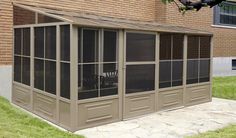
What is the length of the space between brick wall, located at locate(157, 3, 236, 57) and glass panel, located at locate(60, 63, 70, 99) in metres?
7.68

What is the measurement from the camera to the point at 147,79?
30.4 ft

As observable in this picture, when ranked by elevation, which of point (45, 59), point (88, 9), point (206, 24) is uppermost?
point (88, 9)

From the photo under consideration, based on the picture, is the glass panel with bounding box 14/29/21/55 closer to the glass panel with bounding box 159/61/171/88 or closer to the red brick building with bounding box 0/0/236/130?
the red brick building with bounding box 0/0/236/130

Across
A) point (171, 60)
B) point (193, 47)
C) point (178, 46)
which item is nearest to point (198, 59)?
point (193, 47)

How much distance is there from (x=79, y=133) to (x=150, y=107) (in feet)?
9.14

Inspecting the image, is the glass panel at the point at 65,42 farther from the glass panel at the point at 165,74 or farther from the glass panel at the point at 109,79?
the glass panel at the point at 165,74

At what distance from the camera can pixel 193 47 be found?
1105 centimetres

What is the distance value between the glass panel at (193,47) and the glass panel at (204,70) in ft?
1.67

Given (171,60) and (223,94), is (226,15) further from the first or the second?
(171,60)

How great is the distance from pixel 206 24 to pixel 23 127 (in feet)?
40.2

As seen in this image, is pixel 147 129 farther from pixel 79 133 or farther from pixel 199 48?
pixel 199 48

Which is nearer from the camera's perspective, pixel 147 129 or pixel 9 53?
pixel 147 129

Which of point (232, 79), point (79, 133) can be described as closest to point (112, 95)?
point (79, 133)

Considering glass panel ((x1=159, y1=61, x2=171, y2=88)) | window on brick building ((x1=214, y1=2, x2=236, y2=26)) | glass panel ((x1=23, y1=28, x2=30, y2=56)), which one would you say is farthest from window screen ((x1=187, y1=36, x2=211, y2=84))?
window on brick building ((x1=214, y1=2, x2=236, y2=26))
